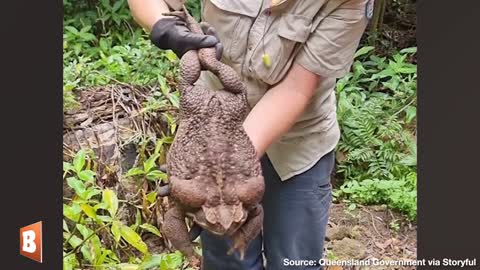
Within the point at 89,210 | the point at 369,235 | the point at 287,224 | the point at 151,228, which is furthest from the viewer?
the point at 369,235

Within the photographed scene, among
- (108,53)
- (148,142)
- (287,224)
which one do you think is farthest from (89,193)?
(108,53)

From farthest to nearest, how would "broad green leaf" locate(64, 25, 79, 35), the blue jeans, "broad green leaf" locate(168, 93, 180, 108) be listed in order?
"broad green leaf" locate(64, 25, 79, 35) < "broad green leaf" locate(168, 93, 180, 108) < the blue jeans

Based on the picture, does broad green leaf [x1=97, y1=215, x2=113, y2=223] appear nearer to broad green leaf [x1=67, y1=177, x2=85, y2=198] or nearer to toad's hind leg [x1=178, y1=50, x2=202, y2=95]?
broad green leaf [x1=67, y1=177, x2=85, y2=198]

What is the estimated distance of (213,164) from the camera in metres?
0.75

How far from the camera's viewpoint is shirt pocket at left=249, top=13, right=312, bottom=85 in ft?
2.81

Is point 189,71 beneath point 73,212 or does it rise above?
above

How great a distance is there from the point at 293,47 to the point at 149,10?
0.17 m

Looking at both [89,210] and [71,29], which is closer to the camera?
[89,210]

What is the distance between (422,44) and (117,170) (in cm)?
75

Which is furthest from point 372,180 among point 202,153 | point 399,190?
point 202,153

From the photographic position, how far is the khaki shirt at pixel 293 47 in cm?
85

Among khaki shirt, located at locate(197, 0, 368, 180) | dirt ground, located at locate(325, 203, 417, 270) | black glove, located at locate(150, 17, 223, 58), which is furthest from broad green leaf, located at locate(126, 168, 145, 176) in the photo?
black glove, located at locate(150, 17, 223, 58)

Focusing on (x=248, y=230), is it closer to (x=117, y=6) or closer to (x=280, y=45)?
(x=280, y=45)
